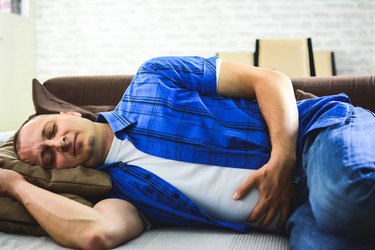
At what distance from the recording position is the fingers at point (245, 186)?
3.58 feet

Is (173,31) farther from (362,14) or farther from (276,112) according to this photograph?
(276,112)

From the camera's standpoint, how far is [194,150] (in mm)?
1179

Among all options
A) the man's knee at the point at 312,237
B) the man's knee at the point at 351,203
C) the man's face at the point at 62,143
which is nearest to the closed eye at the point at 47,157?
the man's face at the point at 62,143

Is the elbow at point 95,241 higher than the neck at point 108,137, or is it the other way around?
the neck at point 108,137

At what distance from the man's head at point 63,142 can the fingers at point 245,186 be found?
455 mm

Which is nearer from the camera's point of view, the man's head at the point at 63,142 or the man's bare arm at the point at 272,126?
the man's bare arm at the point at 272,126

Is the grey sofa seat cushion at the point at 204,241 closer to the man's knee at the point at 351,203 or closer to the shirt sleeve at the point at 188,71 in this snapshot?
the man's knee at the point at 351,203

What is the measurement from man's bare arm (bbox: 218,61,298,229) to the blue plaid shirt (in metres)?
0.04

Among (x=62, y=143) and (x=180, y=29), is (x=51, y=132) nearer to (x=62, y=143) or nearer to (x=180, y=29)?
(x=62, y=143)

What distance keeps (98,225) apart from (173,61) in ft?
2.01

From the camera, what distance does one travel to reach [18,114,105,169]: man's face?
4.13 feet

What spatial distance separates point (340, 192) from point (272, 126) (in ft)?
1.51

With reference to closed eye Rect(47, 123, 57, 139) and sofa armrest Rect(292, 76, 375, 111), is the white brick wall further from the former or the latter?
closed eye Rect(47, 123, 57, 139)

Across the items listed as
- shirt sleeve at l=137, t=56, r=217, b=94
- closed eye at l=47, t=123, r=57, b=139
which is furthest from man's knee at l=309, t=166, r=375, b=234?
closed eye at l=47, t=123, r=57, b=139
